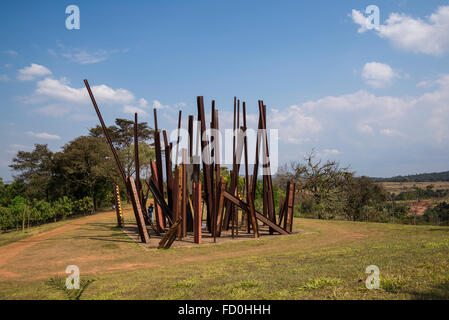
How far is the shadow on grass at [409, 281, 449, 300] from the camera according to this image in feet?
10.6

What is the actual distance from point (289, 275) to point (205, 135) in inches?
277

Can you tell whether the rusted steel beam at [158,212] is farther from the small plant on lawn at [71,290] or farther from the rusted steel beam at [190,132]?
the small plant on lawn at [71,290]

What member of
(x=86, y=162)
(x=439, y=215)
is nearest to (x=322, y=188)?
(x=439, y=215)

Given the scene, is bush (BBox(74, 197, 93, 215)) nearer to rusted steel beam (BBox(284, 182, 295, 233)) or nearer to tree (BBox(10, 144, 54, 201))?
tree (BBox(10, 144, 54, 201))

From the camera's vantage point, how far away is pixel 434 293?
3.34m

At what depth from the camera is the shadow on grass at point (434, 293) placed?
322 centimetres

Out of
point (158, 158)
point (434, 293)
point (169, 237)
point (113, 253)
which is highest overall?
point (158, 158)

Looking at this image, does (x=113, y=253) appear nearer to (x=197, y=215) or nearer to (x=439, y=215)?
(x=197, y=215)

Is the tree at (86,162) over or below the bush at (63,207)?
over

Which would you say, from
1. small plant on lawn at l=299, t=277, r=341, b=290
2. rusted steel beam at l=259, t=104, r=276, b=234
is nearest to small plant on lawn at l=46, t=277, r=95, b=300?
small plant on lawn at l=299, t=277, r=341, b=290

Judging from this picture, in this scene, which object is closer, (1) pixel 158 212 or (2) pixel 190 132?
(2) pixel 190 132

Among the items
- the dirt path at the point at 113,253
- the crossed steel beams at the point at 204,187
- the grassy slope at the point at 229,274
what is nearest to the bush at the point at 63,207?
the dirt path at the point at 113,253

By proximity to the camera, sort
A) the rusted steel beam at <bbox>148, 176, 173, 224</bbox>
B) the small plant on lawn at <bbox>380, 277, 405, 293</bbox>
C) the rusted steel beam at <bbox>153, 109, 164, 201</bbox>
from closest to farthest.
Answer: the small plant on lawn at <bbox>380, 277, 405, 293</bbox>, the rusted steel beam at <bbox>148, 176, 173, 224</bbox>, the rusted steel beam at <bbox>153, 109, 164, 201</bbox>
